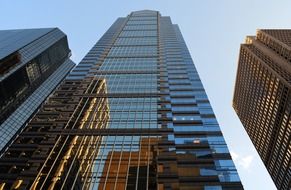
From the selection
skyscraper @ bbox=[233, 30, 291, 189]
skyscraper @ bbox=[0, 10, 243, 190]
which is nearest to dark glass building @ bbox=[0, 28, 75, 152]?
skyscraper @ bbox=[0, 10, 243, 190]

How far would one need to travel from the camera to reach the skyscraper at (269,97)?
120 metres

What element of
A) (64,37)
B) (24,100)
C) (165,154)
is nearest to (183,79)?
(165,154)

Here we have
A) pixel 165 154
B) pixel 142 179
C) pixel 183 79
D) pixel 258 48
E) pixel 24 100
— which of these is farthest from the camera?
pixel 258 48

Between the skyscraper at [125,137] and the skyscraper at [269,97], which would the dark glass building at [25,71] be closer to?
the skyscraper at [125,137]

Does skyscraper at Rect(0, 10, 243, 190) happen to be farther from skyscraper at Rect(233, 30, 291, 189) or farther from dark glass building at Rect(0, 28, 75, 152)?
skyscraper at Rect(233, 30, 291, 189)

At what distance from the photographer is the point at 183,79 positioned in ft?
251

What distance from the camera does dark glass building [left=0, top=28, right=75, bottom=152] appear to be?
382 feet

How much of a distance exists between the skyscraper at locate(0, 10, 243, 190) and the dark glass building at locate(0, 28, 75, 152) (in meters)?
43.4

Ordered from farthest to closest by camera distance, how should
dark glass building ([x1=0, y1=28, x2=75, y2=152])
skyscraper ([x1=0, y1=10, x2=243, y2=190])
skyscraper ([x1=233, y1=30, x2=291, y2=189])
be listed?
skyscraper ([x1=233, y1=30, x2=291, y2=189]), dark glass building ([x1=0, y1=28, x2=75, y2=152]), skyscraper ([x1=0, y1=10, x2=243, y2=190])

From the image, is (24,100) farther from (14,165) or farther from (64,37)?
(14,165)

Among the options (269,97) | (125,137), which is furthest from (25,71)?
(269,97)

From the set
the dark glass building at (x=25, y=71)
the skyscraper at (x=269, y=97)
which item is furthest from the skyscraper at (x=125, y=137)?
the skyscraper at (x=269, y=97)

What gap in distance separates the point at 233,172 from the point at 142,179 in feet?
38.3

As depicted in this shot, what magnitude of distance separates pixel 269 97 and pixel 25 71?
307 feet
